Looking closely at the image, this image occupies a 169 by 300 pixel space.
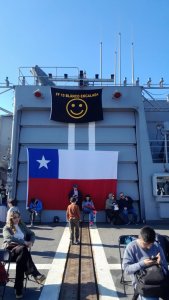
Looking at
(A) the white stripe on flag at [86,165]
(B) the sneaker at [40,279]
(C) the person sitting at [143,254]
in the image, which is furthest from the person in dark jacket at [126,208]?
(C) the person sitting at [143,254]

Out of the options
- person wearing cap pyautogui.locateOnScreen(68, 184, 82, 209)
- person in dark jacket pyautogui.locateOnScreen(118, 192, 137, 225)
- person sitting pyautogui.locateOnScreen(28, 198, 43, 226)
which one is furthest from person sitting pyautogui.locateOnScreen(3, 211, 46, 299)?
person in dark jacket pyautogui.locateOnScreen(118, 192, 137, 225)

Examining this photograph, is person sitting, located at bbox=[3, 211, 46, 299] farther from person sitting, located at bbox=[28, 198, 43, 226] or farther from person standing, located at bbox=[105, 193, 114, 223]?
person standing, located at bbox=[105, 193, 114, 223]

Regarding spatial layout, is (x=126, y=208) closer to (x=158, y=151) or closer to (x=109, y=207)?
(x=109, y=207)

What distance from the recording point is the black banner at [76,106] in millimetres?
15375

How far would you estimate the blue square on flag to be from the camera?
14.7 metres

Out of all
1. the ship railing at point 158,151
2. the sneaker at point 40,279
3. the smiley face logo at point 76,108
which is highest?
the smiley face logo at point 76,108

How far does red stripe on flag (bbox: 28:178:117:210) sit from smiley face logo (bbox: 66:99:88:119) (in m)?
3.35

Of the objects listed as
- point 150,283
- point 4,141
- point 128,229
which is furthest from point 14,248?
point 4,141

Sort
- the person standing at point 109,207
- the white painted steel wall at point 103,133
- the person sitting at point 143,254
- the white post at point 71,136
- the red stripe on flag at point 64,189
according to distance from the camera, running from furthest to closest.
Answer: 1. the white post at point 71,136
2. the white painted steel wall at point 103,133
3. the red stripe on flag at point 64,189
4. the person standing at point 109,207
5. the person sitting at point 143,254

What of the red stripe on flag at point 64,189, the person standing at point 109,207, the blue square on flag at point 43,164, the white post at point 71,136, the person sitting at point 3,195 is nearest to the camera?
the person standing at point 109,207

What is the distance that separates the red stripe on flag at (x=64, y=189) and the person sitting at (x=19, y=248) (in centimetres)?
827

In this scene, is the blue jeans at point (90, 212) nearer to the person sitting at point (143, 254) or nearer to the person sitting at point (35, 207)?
the person sitting at point (35, 207)

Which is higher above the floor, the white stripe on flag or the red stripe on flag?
the white stripe on flag

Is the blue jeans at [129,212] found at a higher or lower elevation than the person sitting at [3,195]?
lower
